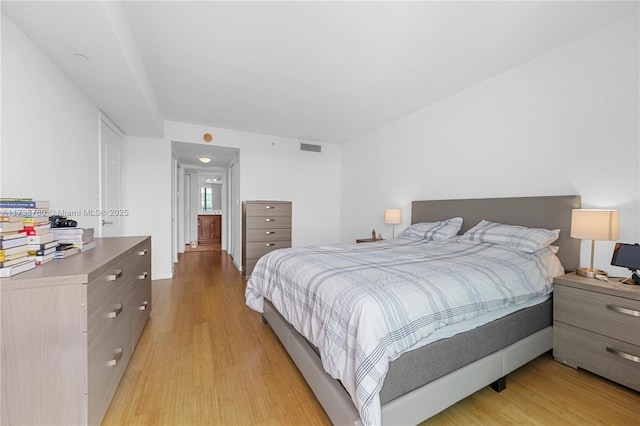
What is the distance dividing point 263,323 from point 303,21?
2650mm

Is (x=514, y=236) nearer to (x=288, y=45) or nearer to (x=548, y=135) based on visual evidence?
(x=548, y=135)

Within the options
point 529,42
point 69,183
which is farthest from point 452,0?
point 69,183

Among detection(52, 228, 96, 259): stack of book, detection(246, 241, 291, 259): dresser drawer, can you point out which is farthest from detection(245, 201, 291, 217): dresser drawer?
detection(52, 228, 96, 259): stack of book

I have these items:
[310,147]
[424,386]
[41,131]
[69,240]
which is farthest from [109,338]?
[310,147]

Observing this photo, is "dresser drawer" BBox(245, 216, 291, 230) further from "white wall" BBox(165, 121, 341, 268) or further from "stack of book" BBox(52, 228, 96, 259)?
"stack of book" BBox(52, 228, 96, 259)

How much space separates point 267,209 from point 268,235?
1.52 ft

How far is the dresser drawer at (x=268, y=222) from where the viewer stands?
14.3 feet

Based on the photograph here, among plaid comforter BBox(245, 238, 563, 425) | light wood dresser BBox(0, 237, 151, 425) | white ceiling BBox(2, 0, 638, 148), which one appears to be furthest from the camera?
white ceiling BBox(2, 0, 638, 148)

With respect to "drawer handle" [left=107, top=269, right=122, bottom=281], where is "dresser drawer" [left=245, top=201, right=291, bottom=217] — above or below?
above

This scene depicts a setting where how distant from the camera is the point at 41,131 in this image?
5.61ft

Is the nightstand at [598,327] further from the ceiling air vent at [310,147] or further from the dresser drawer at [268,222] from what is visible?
the ceiling air vent at [310,147]

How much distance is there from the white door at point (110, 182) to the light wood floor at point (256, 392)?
1533mm

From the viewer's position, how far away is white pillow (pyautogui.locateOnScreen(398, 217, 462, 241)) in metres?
2.87

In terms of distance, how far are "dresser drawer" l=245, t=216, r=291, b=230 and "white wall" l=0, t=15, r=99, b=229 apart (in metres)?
2.13
